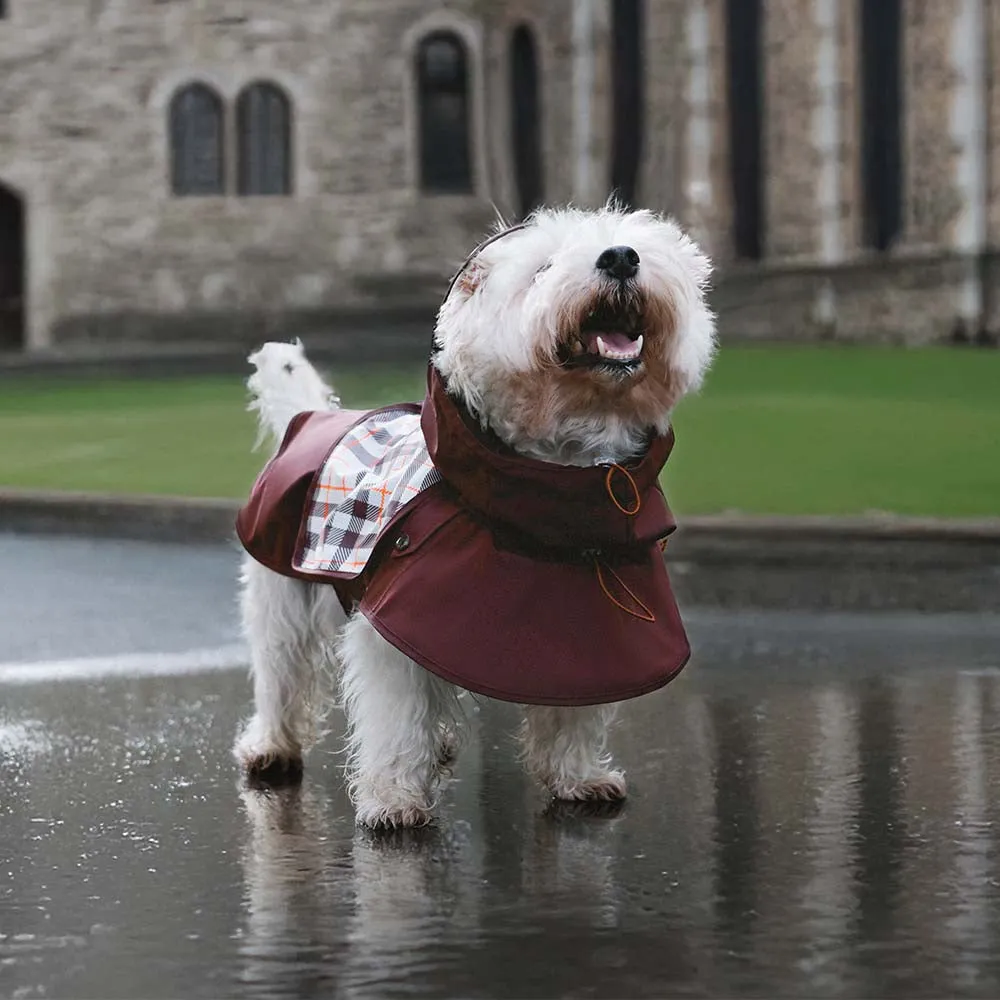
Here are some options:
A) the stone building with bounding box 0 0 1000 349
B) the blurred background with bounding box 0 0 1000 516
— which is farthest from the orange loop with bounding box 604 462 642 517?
the stone building with bounding box 0 0 1000 349

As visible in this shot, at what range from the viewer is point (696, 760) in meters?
6.49

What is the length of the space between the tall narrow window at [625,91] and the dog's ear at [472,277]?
86.2ft

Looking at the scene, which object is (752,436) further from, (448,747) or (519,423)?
(519,423)

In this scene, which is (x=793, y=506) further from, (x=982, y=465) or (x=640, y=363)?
(x=640, y=363)

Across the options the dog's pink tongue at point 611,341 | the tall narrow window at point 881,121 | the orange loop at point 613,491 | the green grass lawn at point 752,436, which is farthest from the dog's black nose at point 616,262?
the tall narrow window at point 881,121

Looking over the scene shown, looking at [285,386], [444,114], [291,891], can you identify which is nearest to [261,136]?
[444,114]

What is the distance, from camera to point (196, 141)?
109 ft

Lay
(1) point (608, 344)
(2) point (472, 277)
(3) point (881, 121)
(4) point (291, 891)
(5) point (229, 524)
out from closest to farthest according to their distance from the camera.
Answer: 1. (4) point (291, 891)
2. (1) point (608, 344)
3. (2) point (472, 277)
4. (5) point (229, 524)
5. (3) point (881, 121)

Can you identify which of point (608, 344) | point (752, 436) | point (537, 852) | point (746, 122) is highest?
point (746, 122)

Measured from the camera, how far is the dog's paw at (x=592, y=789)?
5879mm

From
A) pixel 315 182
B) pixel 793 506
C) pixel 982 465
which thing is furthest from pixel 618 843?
pixel 315 182

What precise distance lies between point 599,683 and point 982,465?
835 centimetres

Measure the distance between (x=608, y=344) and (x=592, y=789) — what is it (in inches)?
51.7

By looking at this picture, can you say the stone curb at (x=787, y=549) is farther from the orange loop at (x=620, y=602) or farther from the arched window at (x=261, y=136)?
the arched window at (x=261, y=136)
